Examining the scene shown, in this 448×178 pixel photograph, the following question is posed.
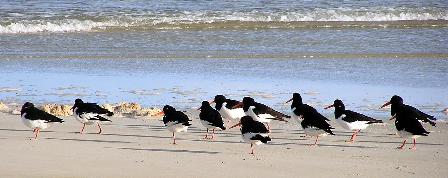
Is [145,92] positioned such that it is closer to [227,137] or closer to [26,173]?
[227,137]

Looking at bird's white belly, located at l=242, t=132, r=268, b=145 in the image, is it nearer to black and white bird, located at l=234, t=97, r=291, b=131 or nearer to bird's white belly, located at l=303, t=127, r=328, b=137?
bird's white belly, located at l=303, t=127, r=328, b=137

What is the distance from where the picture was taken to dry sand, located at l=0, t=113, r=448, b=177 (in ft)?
27.9

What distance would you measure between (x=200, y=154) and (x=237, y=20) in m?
18.3

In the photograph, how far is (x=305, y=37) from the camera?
2255cm

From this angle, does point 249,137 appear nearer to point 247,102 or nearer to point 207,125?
point 207,125

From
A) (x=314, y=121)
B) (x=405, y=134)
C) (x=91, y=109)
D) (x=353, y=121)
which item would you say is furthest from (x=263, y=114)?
(x=91, y=109)

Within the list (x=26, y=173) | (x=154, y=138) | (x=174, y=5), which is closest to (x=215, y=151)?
(x=154, y=138)

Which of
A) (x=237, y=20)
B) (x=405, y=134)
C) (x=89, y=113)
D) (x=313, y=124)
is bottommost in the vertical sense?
(x=237, y=20)

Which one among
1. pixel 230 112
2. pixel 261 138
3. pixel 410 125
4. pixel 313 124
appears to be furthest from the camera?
pixel 230 112

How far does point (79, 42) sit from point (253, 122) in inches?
503

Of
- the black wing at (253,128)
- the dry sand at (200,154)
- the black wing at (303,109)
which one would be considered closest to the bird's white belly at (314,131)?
the dry sand at (200,154)

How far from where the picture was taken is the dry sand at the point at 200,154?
27.9ft

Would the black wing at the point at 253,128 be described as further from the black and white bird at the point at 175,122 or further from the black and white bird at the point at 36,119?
the black and white bird at the point at 36,119

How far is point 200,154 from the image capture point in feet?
31.3
